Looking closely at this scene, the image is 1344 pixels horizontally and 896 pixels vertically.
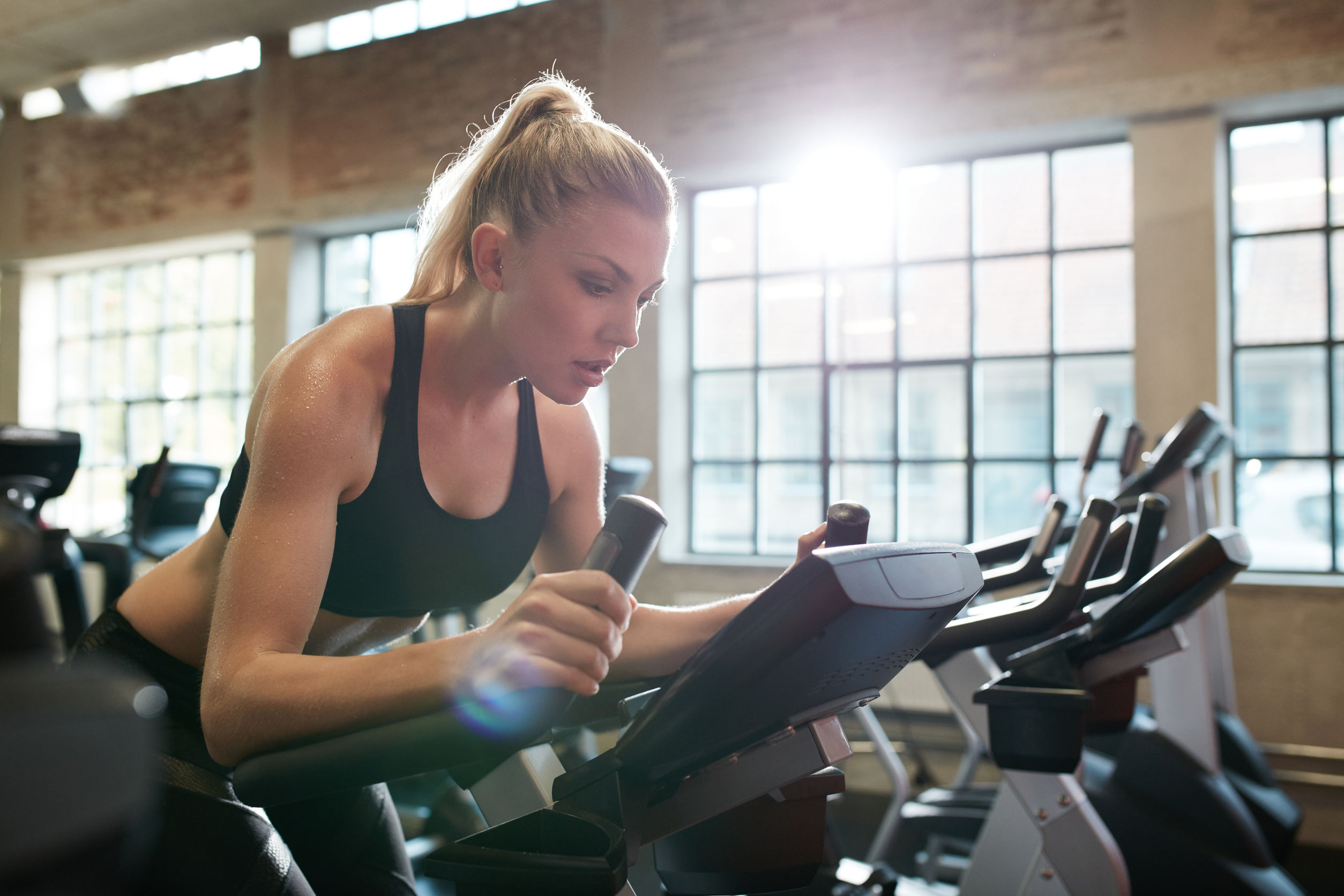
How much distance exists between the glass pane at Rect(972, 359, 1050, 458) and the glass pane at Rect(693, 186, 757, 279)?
4.20 feet

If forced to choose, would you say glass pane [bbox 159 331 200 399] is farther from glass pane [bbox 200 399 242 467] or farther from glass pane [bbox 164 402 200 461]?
glass pane [bbox 200 399 242 467]

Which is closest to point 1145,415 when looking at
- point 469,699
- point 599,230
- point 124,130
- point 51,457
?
point 599,230

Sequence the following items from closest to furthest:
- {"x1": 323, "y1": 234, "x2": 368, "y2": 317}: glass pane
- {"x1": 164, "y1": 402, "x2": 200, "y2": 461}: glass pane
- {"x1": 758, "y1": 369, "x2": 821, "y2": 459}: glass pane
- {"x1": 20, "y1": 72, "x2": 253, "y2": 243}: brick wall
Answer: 1. {"x1": 758, "y1": 369, "x2": 821, "y2": 459}: glass pane
2. {"x1": 323, "y1": 234, "x2": 368, "y2": 317}: glass pane
3. {"x1": 20, "y1": 72, "x2": 253, "y2": 243}: brick wall
4. {"x1": 164, "y1": 402, "x2": 200, "y2": 461}: glass pane

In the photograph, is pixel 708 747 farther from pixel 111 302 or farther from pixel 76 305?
pixel 76 305

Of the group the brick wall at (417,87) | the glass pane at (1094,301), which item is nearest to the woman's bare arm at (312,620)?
the glass pane at (1094,301)

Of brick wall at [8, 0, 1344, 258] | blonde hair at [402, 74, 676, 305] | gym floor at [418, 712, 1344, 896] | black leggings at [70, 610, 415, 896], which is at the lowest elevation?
gym floor at [418, 712, 1344, 896]

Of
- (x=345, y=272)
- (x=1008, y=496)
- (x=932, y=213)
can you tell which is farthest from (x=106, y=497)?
(x=1008, y=496)

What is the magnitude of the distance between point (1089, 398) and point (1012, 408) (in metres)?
0.31

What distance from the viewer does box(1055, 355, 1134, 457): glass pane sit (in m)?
3.79

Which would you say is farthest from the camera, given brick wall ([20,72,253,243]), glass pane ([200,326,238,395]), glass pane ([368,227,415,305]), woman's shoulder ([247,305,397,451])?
glass pane ([200,326,238,395])

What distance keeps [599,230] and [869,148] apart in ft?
11.2

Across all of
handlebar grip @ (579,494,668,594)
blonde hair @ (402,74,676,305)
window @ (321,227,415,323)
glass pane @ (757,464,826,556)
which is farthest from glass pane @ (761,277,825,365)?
handlebar grip @ (579,494,668,594)

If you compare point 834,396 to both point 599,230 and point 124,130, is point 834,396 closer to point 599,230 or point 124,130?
point 599,230

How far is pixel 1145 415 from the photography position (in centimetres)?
356
